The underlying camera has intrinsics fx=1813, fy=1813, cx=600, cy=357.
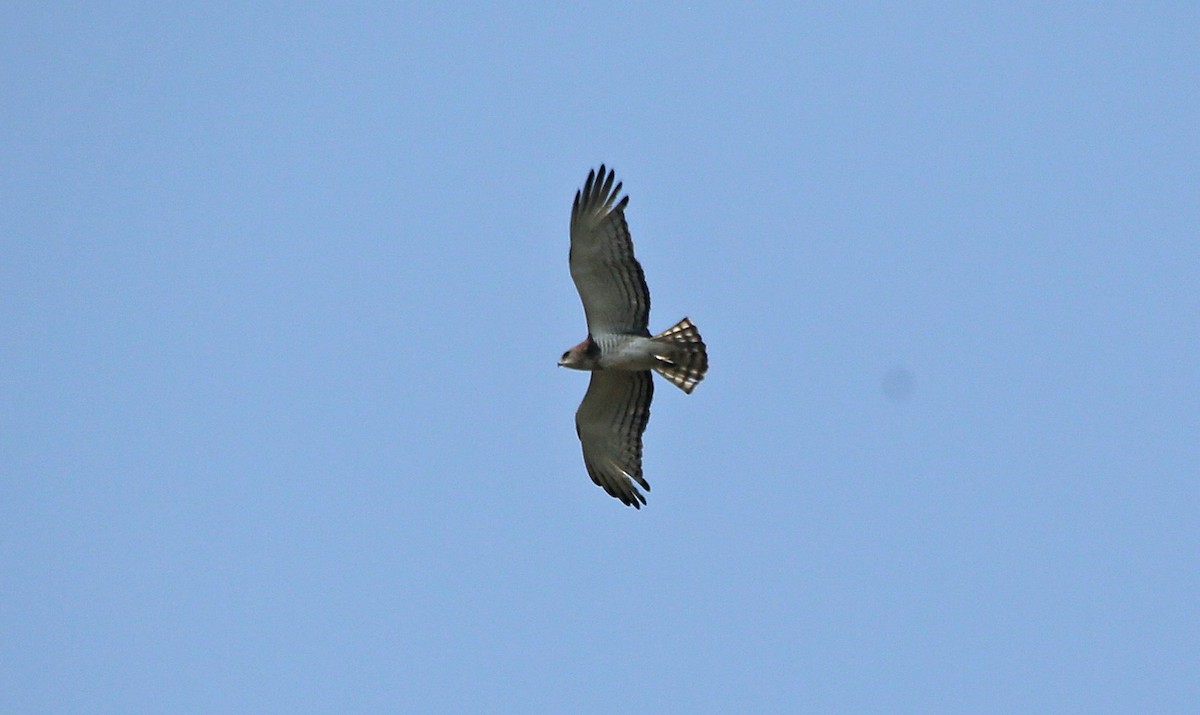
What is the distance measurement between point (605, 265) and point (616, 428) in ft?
7.12

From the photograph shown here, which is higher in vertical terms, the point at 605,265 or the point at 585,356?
the point at 605,265

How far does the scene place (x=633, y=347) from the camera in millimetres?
19438

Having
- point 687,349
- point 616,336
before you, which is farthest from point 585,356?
point 687,349

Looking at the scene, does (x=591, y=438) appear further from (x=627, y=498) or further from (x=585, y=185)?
(x=585, y=185)

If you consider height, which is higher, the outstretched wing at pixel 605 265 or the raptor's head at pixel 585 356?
the outstretched wing at pixel 605 265

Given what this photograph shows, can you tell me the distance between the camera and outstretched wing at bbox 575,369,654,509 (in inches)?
796

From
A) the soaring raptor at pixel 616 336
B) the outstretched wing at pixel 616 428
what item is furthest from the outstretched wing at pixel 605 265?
the outstretched wing at pixel 616 428

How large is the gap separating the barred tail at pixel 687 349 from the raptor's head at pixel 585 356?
68 cm

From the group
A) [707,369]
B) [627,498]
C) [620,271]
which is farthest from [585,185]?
[627,498]

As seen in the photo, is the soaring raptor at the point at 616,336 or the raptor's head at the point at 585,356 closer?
the soaring raptor at the point at 616,336

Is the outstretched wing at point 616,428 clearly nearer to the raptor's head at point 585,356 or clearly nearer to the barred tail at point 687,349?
the raptor's head at point 585,356

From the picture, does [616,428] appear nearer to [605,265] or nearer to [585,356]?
[585,356]

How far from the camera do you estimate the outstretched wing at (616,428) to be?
2022 centimetres

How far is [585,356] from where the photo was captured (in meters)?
19.5
